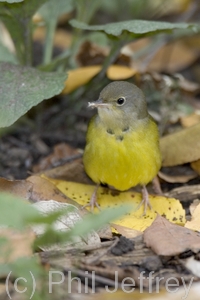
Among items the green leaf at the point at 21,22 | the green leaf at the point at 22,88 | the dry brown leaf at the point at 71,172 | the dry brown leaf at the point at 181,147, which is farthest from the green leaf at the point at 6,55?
the dry brown leaf at the point at 181,147

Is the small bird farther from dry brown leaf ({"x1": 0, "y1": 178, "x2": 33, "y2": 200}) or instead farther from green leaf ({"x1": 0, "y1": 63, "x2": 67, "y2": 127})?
dry brown leaf ({"x1": 0, "y1": 178, "x2": 33, "y2": 200})

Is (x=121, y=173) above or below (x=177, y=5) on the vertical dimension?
below

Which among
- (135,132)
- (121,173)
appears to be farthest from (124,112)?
(121,173)

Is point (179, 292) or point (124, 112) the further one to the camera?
point (124, 112)

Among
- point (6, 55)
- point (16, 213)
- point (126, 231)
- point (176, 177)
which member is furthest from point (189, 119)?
point (16, 213)

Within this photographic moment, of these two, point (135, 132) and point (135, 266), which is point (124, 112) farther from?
point (135, 266)
